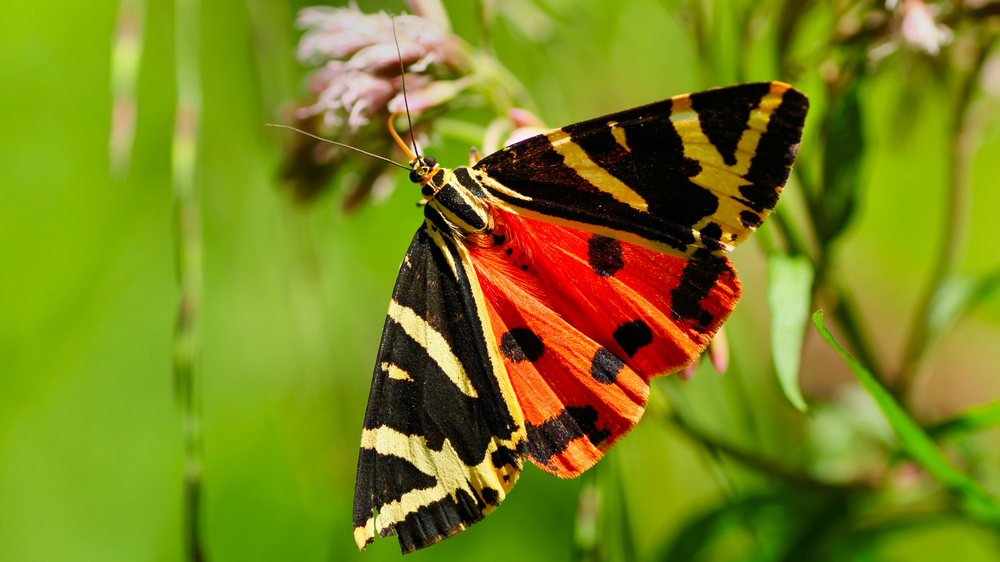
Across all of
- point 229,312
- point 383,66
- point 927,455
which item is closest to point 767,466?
point 927,455

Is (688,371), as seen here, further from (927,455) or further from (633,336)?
(927,455)

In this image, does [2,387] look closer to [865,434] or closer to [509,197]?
[509,197]

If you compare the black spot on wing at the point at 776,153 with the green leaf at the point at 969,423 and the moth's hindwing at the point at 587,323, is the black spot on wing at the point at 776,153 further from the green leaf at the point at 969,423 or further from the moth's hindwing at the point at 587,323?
the green leaf at the point at 969,423

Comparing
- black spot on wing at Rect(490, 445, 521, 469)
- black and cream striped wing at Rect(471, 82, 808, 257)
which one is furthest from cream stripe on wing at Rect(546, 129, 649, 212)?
black spot on wing at Rect(490, 445, 521, 469)

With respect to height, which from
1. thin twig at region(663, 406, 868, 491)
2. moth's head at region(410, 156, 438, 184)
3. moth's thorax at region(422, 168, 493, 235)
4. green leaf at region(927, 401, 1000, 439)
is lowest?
green leaf at region(927, 401, 1000, 439)

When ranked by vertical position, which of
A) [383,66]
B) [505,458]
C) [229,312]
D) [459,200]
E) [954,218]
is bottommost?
[954,218]

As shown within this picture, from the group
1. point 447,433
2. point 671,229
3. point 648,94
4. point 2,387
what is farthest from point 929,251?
point 2,387

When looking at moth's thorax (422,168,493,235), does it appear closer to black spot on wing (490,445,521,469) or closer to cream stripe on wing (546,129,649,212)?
cream stripe on wing (546,129,649,212)
